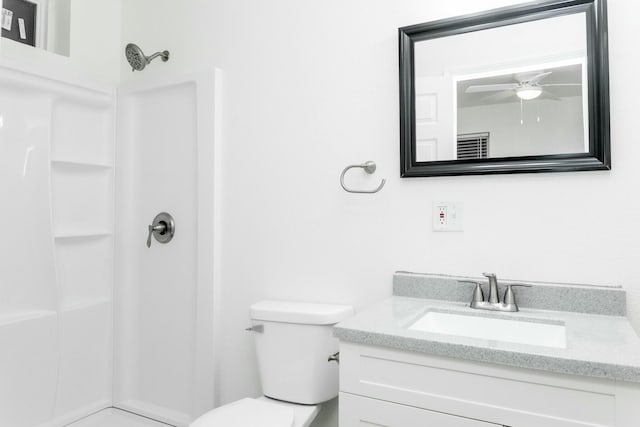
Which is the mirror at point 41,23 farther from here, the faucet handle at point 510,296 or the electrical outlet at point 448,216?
the faucet handle at point 510,296

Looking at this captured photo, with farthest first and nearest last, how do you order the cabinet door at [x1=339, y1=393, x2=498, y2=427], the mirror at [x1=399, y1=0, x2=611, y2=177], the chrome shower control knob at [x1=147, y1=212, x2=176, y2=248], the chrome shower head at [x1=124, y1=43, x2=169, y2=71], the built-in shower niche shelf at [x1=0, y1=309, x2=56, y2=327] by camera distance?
the chrome shower control knob at [x1=147, y1=212, x2=176, y2=248] → the chrome shower head at [x1=124, y1=43, x2=169, y2=71] → the built-in shower niche shelf at [x1=0, y1=309, x2=56, y2=327] → the mirror at [x1=399, y1=0, x2=611, y2=177] → the cabinet door at [x1=339, y1=393, x2=498, y2=427]

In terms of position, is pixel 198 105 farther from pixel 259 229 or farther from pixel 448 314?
pixel 448 314

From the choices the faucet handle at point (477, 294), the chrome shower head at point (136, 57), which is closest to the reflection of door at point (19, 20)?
the chrome shower head at point (136, 57)

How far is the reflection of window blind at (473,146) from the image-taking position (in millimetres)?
1521

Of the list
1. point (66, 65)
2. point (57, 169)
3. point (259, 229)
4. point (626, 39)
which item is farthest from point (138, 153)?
point (626, 39)

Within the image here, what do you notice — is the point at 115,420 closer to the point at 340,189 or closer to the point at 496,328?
the point at 340,189

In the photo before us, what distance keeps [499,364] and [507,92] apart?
3.03 feet

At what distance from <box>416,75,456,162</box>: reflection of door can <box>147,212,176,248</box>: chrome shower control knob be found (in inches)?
51.0

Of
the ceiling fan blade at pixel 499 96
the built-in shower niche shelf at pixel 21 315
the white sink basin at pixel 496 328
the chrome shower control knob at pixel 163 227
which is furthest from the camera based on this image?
the chrome shower control knob at pixel 163 227

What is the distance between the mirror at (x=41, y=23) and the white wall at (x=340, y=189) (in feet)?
1.36

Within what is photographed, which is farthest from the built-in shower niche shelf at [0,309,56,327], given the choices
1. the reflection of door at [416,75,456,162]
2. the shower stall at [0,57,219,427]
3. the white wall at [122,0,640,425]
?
the reflection of door at [416,75,456,162]

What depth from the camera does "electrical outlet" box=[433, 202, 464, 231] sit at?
1.58 metres

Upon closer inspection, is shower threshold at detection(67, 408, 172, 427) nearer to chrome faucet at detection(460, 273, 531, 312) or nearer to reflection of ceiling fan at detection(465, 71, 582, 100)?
chrome faucet at detection(460, 273, 531, 312)

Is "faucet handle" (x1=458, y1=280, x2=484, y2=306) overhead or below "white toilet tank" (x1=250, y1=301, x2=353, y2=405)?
overhead
